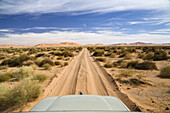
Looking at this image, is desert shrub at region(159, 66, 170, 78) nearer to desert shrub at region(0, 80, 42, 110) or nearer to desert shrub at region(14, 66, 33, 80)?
desert shrub at region(0, 80, 42, 110)

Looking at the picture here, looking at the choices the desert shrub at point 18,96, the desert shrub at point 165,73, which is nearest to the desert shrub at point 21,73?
the desert shrub at point 18,96

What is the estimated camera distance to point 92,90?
6621mm

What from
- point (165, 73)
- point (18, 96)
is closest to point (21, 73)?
point (18, 96)

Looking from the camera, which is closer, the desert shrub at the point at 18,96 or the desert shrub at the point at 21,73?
the desert shrub at the point at 18,96

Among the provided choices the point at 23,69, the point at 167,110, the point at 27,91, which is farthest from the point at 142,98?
the point at 23,69

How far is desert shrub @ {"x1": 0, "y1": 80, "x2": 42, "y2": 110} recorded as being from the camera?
4.95 meters

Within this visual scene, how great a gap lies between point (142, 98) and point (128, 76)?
155 inches

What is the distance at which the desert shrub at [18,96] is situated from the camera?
495 cm

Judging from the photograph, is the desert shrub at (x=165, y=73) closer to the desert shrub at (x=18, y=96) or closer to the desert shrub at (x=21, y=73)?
the desert shrub at (x=18, y=96)

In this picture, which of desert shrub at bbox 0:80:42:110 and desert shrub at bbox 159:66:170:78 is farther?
desert shrub at bbox 159:66:170:78

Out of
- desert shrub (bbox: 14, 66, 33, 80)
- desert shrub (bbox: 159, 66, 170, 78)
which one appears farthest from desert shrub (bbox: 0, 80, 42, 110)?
desert shrub (bbox: 159, 66, 170, 78)

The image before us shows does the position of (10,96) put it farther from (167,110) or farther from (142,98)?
(167,110)

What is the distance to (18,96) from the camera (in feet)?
16.7

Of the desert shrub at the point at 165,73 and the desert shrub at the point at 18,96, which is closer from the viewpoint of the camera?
the desert shrub at the point at 18,96
